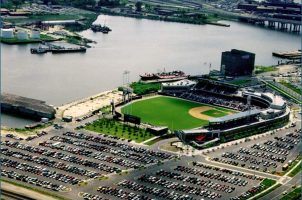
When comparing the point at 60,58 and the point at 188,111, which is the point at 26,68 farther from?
the point at 188,111

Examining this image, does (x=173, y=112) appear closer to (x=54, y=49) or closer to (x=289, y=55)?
(x=54, y=49)

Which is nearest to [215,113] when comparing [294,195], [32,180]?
[294,195]

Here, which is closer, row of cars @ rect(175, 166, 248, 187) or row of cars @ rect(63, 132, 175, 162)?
row of cars @ rect(175, 166, 248, 187)

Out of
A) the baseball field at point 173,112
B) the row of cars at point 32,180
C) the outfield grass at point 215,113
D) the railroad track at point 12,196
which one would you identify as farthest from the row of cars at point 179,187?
the outfield grass at point 215,113

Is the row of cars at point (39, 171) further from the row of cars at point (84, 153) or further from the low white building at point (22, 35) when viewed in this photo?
the low white building at point (22, 35)

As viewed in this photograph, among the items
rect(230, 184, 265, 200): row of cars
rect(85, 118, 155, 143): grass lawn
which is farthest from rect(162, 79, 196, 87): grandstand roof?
rect(230, 184, 265, 200): row of cars

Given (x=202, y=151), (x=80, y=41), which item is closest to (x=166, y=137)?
(x=202, y=151)

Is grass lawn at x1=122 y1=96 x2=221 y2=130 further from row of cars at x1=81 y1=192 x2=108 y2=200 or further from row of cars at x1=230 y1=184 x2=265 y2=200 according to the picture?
row of cars at x1=81 y1=192 x2=108 y2=200
